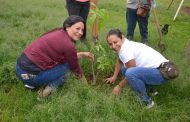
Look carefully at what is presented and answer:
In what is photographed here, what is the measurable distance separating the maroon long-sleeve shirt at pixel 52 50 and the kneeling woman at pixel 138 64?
49 centimetres

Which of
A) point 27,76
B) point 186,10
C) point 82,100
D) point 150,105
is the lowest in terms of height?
point 186,10

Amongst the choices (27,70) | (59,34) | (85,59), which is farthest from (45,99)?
(85,59)

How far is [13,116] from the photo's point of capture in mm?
3762

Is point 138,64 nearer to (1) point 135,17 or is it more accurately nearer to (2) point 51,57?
(2) point 51,57

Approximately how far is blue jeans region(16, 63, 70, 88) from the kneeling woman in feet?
2.18

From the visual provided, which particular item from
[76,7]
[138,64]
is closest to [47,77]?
[138,64]

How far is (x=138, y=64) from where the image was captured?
410 centimetres

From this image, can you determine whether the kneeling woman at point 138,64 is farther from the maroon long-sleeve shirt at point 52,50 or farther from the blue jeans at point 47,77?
the blue jeans at point 47,77

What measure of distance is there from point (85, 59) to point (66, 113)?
1394 mm

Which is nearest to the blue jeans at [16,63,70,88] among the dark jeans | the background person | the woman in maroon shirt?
the woman in maroon shirt

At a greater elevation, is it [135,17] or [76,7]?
[76,7]

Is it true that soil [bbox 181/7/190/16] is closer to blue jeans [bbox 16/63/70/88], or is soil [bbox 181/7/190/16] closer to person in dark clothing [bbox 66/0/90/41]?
person in dark clothing [bbox 66/0/90/41]

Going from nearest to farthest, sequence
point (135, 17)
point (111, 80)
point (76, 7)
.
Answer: point (111, 80) < point (76, 7) < point (135, 17)

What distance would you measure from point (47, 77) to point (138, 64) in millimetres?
1112
